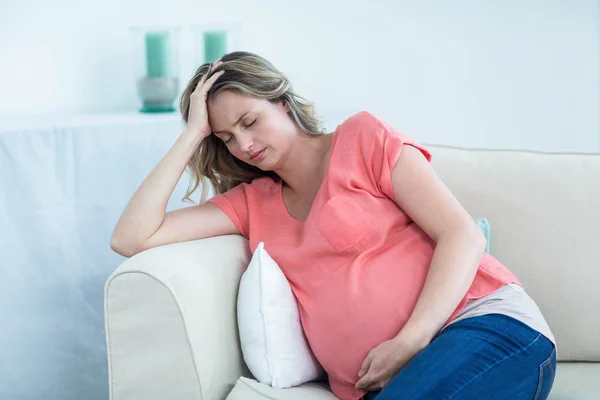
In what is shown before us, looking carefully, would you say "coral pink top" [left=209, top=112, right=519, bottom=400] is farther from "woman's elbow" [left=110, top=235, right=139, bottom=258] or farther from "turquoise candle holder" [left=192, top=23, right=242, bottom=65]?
"turquoise candle holder" [left=192, top=23, right=242, bottom=65]

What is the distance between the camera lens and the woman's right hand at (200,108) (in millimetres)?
1708

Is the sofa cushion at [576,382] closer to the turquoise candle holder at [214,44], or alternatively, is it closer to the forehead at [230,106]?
the forehead at [230,106]

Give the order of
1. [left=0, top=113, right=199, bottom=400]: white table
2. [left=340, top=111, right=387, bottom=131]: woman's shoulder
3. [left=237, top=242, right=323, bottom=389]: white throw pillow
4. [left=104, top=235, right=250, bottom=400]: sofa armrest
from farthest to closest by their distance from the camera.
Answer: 1. [left=0, top=113, right=199, bottom=400]: white table
2. [left=340, top=111, right=387, bottom=131]: woman's shoulder
3. [left=237, top=242, right=323, bottom=389]: white throw pillow
4. [left=104, top=235, right=250, bottom=400]: sofa armrest

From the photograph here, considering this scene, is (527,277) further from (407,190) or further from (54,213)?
(54,213)

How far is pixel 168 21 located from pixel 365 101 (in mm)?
773

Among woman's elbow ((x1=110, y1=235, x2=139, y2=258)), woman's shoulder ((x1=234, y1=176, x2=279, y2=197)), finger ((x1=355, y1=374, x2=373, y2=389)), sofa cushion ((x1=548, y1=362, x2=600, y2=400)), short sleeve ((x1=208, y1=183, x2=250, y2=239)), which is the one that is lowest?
sofa cushion ((x1=548, y1=362, x2=600, y2=400))

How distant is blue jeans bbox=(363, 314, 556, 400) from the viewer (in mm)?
1336

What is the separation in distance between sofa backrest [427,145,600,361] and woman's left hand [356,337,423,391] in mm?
533

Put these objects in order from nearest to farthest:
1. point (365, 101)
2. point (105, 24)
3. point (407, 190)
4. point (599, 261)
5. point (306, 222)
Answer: point (407, 190) < point (306, 222) < point (599, 261) < point (105, 24) < point (365, 101)

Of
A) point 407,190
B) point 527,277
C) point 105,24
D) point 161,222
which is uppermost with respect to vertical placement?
point 105,24

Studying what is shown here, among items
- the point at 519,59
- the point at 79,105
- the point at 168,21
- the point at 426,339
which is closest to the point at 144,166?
the point at 79,105

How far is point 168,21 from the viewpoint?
2.45 m

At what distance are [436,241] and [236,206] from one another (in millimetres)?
494

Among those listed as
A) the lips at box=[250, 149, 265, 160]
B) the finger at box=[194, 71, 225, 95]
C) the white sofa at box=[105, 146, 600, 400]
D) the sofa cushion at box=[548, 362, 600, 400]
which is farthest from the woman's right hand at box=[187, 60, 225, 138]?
the sofa cushion at box=[548, 362, 600, 400]
